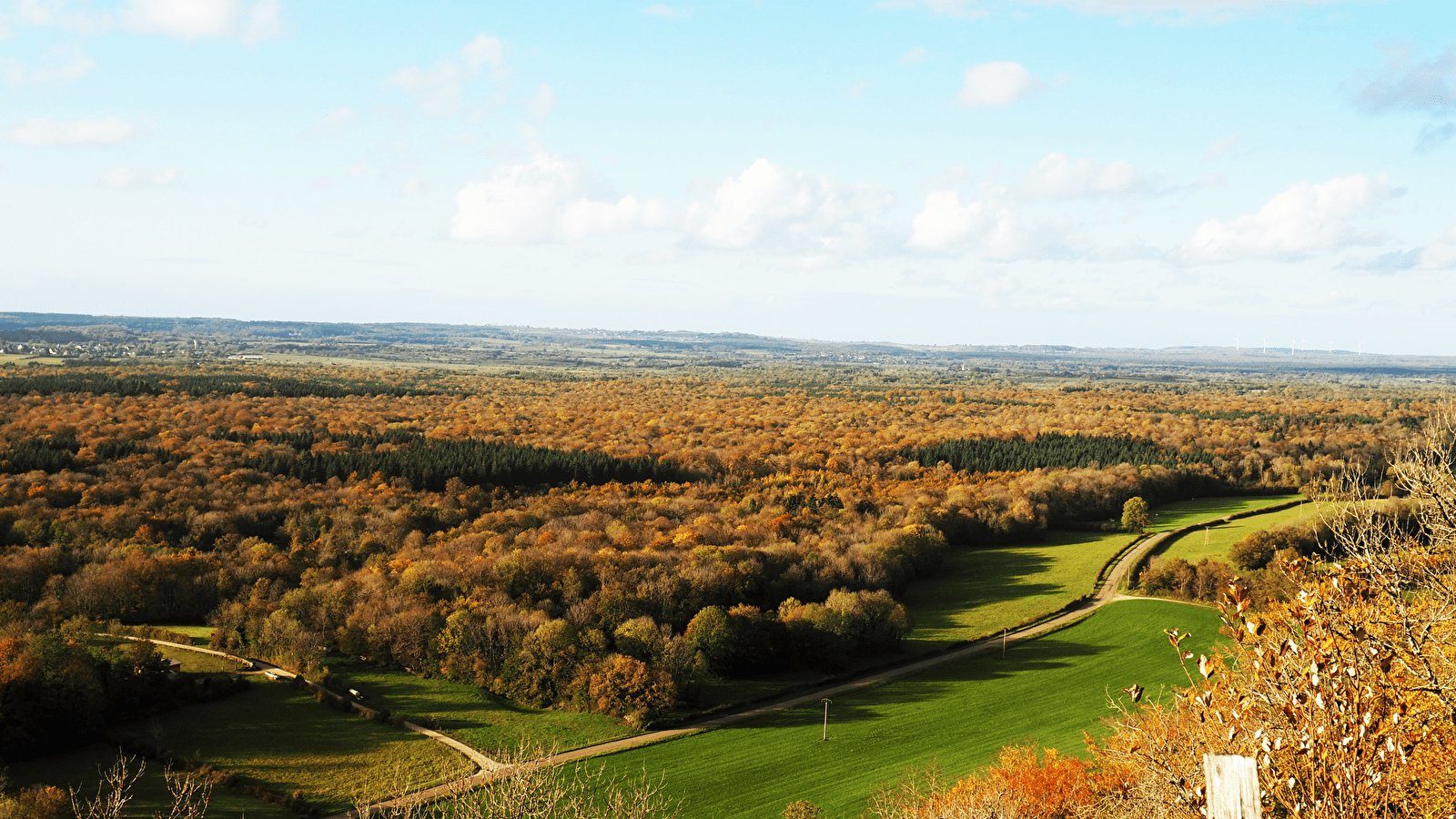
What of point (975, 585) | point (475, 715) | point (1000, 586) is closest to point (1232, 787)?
point (475, 715)

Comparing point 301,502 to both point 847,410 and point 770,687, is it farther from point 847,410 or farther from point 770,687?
point 847,410

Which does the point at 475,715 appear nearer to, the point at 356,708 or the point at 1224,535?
the point at 356,708

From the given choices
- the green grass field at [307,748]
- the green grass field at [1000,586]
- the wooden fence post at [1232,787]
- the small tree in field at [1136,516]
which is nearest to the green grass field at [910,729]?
the green grass field at [1000,586]

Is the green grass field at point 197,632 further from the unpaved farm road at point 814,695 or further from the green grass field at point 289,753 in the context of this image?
the unpaved farm road at point 814,695

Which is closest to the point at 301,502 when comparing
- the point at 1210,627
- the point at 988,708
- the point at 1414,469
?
the point at 988,708

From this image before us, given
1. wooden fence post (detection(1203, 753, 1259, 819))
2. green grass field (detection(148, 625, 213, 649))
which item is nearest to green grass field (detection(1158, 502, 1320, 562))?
green grass field (detection(148, 625, 213, 649))

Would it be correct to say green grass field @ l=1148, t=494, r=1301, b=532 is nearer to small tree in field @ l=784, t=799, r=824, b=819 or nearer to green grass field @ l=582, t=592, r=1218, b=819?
green grass field @ l=582, t=592, r=1218, b=819
